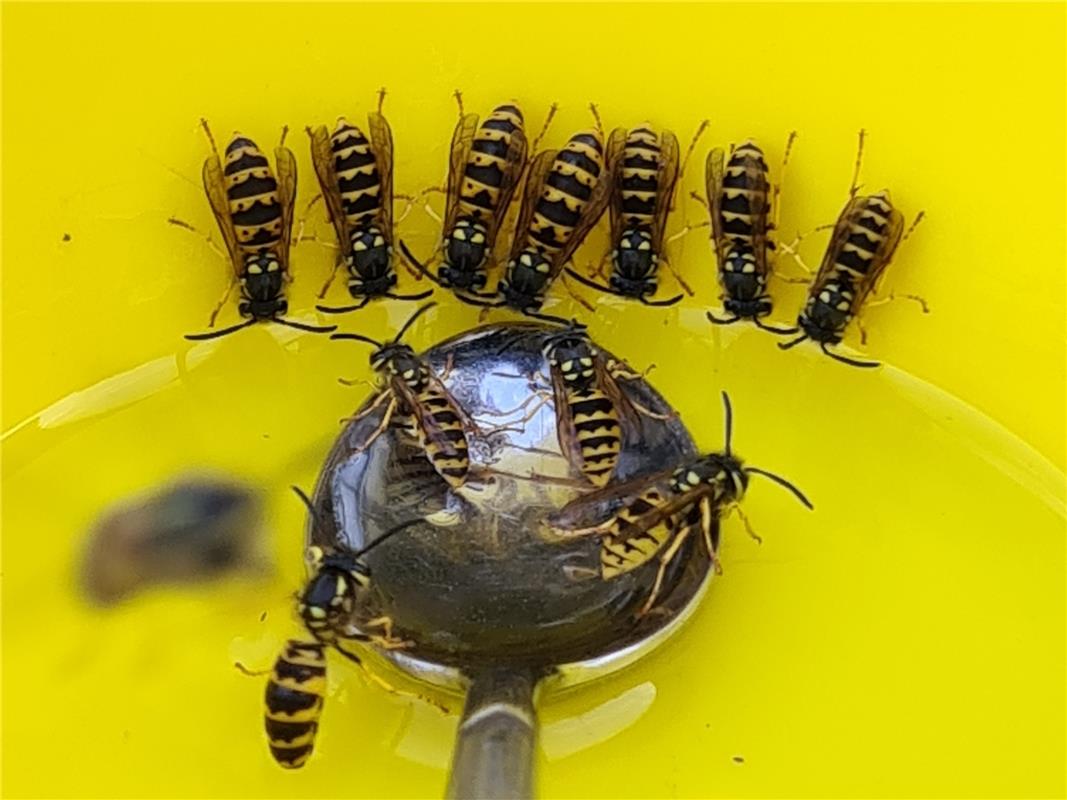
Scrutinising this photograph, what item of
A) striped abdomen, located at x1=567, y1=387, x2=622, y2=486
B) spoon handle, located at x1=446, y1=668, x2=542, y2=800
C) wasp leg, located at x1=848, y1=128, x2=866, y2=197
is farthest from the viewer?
wasp leg, located at x1=848, y1=128, x2=866, y2=197

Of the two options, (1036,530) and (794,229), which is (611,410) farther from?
(1036,530)

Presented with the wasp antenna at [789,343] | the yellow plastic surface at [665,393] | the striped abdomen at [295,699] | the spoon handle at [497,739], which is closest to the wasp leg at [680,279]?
the yellow plastic surface at [665,393]

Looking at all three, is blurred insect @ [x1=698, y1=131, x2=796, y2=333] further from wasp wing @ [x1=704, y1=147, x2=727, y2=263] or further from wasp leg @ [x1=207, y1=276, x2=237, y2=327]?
wasp leg @ [x1=207, y1=276, x2=237, y2=327]

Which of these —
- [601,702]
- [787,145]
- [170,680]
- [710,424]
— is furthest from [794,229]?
[170,680]

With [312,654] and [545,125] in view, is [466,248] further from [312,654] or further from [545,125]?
[312,654]

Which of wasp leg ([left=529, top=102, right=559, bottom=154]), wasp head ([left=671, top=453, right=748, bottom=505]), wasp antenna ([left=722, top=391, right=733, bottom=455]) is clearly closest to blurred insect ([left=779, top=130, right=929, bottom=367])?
wasp antenna ([left=722, top=391, right=733, bottom=455])

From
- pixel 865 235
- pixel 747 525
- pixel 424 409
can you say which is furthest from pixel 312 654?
pixel 865 235
